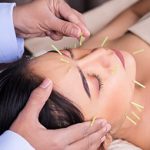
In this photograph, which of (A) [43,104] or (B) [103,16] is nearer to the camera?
(A) [43,104]

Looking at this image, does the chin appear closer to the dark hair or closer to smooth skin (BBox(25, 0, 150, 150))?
smooth skin (BBox(25, 0, 150, 150))

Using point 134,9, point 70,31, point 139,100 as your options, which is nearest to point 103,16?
point 134,9

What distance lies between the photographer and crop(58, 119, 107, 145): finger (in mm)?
939

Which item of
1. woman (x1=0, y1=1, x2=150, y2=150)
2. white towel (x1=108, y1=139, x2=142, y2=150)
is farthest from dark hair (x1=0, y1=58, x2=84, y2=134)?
white towel (x1=108, y1=139, x2=142, y2=150)

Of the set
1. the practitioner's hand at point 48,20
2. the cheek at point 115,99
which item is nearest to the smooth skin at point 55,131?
the practitioner's hand at point 48,20

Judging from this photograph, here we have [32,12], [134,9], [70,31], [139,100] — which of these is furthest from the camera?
[134,9]

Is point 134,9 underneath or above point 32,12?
underneath

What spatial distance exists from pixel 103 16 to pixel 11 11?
620 millimetres

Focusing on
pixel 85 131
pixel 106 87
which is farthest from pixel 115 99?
pixel 85 131

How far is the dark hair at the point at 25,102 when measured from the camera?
1026 mm

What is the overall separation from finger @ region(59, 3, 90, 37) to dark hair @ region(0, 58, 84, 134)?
197 mm

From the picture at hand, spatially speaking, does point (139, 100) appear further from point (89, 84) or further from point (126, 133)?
point (89, 84)

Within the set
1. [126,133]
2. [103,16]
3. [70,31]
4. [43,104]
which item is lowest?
[126,133]

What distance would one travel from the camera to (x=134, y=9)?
1.68 meters
